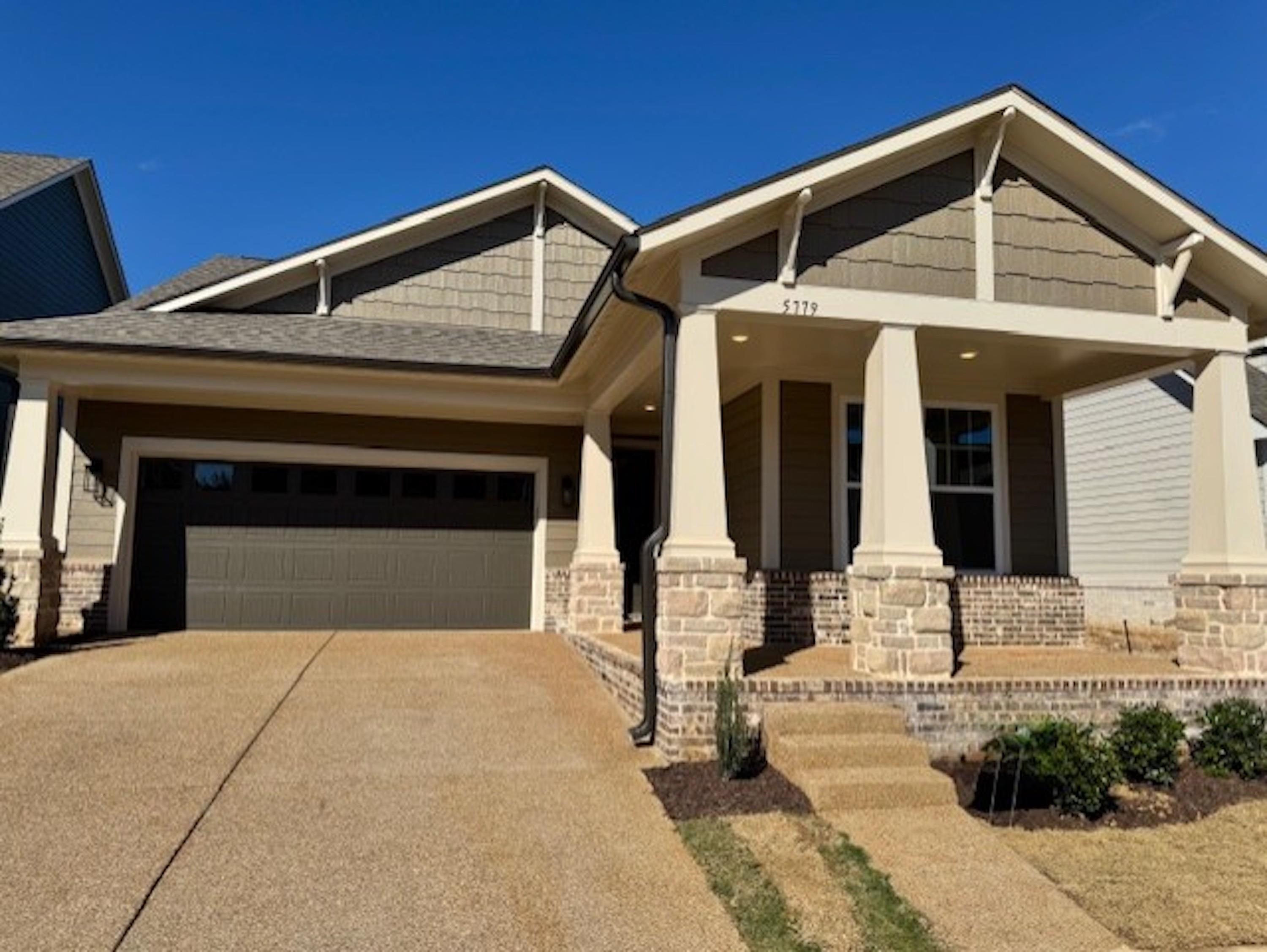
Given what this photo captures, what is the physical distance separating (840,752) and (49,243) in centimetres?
1679

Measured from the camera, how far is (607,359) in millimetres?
9211

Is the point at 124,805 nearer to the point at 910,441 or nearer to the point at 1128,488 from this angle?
the point at 910,441

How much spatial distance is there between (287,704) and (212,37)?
31.9 ft

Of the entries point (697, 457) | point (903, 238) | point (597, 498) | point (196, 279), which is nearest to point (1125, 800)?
point (697, 457)

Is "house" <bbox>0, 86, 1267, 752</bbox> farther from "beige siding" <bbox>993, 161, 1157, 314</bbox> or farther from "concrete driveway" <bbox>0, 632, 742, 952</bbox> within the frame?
"concrete driveway" <bbox>0, 632, 742, 952</bbox>

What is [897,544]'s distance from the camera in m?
6.59

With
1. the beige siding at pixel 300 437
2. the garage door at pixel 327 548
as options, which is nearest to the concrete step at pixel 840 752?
the beige siding at pixel 300 437

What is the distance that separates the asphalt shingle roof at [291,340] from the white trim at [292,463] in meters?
1.38

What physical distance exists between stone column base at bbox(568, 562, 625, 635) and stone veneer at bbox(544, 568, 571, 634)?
1.81 feet

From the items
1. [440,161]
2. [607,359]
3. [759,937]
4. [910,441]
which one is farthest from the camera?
[440,161]

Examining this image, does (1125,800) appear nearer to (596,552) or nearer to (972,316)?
(972,316)

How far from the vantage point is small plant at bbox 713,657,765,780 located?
5.42 m

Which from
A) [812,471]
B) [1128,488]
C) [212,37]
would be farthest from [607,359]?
[1128,488]

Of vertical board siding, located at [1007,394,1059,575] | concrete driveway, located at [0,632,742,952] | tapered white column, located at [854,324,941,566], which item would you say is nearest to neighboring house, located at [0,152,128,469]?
concrete driveway, located at [0,632,742,952]
